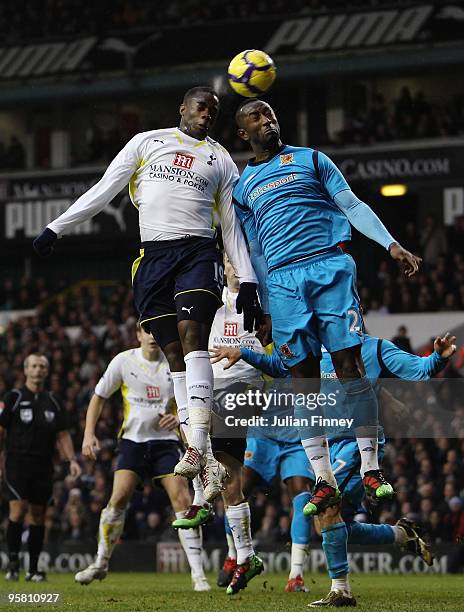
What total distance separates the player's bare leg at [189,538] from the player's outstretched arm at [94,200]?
12.3 ft

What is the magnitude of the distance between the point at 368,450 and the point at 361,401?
0.34 metres

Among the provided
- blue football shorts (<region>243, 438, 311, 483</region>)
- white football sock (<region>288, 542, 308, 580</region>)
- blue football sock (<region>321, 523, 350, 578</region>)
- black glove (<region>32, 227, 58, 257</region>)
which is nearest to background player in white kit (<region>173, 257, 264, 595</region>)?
white football sock (<region>288, 542, 308, 580</region>)

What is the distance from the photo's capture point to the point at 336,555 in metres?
8.30

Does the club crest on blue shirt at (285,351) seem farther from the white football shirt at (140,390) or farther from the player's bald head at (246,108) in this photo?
the white football shirt at (140,390)

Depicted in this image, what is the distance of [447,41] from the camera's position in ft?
87.8

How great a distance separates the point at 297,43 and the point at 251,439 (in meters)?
17.8

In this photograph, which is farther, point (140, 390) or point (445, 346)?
point (140, 390)

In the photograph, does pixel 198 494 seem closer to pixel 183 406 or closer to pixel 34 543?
pixel 183 406

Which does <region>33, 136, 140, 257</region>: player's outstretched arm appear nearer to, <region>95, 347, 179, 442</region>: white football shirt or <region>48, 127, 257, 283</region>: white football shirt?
<region>48, 127, 257, 283</region>: white football shirt

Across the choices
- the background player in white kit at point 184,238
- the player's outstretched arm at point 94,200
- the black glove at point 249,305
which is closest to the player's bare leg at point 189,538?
the background player in white kit at point 184,238

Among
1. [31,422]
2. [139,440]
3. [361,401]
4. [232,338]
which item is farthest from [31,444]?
[361,401]

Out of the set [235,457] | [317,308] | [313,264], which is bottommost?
[235,457]

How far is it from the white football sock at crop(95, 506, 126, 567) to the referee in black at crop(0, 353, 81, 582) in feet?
6.56

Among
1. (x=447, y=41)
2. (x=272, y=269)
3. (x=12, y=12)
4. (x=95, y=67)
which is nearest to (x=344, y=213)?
(x=272, y=269)
